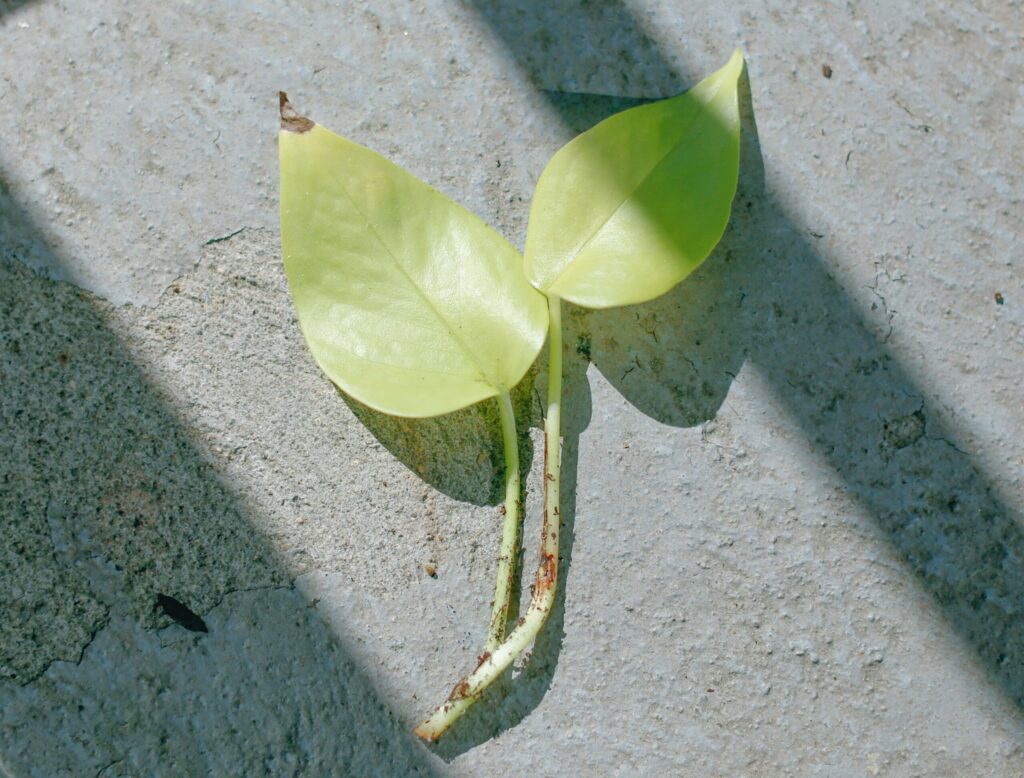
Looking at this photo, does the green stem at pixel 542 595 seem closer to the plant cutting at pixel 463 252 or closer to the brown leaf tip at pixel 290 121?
the plant cutting at pixel 463 252

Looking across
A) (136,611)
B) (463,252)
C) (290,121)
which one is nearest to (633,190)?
(463,252)

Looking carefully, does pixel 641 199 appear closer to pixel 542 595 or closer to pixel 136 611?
pixel 542 595

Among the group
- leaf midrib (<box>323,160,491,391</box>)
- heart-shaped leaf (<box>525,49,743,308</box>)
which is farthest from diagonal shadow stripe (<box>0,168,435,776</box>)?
heart-shaped leaf (<box>525,49,743,308</box>)

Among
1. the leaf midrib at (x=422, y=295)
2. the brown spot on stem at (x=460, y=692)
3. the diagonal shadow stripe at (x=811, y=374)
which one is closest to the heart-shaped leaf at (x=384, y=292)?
the leaf midrib at (x=422, y=295)

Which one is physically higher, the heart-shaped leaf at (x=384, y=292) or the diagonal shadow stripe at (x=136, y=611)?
the heart-shaped leaf at (x=384, y=292)

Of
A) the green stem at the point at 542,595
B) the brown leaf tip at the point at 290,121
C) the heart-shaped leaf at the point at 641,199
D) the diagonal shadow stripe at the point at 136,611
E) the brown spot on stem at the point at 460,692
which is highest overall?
the heart-shaped leaf at the point at 641,199

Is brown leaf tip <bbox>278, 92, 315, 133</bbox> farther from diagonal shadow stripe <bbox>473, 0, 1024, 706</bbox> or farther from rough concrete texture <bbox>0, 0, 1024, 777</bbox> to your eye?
diagonal shadow stripe <bbox>473, 0, 1024, 706</bbox>
